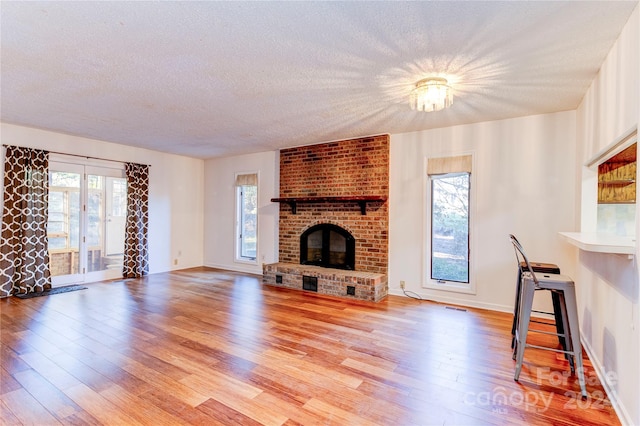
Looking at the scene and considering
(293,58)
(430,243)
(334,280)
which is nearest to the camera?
(293,58)

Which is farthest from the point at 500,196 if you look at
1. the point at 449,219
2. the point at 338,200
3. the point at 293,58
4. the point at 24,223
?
the point at 24,223

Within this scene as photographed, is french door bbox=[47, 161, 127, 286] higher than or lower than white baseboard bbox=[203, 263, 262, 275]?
higher

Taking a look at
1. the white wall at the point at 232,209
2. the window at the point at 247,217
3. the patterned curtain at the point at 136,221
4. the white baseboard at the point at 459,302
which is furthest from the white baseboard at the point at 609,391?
the patterned curtain at the point at 136,221

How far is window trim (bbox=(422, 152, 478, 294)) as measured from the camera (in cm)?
427

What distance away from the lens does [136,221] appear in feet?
19.4

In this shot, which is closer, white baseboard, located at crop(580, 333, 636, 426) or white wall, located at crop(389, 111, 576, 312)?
white baseboard, located at crop(580, 333, 636, 426)

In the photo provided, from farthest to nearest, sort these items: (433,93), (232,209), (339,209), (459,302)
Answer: (232,209)
(339,209)
(459,302)
(433,93)

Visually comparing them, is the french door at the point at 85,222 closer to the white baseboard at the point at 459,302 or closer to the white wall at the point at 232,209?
the white wall at the point at 232,209

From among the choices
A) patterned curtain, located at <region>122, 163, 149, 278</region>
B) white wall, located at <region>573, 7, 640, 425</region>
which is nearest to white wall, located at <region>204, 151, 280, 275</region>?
patterned curtain, located at <region>122, 163, 149, 278</region>

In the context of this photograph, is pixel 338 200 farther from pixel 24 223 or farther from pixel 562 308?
pixel 24 223

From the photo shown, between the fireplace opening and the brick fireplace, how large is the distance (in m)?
0.06

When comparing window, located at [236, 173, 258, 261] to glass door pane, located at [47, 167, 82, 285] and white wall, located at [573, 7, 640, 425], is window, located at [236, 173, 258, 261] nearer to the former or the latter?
glass door pane, located at [47, 167, 82, 285]

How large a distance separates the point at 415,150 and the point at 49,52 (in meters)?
4.18

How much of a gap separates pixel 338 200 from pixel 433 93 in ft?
8.40
